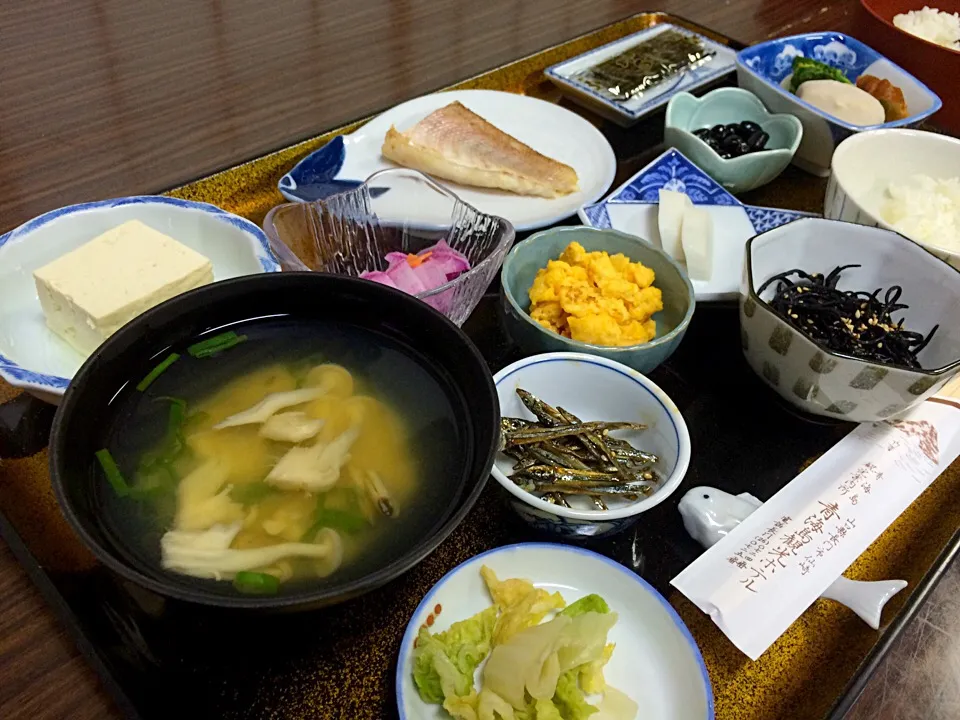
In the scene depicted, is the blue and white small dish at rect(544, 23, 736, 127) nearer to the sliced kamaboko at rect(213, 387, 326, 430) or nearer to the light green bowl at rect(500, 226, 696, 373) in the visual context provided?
the light green bowl at rect(500, 226, 696, 373)

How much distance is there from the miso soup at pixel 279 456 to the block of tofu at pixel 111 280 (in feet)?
0.97

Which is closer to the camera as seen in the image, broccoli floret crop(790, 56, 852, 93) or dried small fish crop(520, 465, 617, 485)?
dried small fish crop(520, 465, 617, 485)

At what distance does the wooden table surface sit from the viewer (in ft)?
6.27

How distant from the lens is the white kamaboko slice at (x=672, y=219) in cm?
177

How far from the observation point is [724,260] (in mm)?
1803

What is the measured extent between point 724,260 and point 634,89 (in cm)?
79

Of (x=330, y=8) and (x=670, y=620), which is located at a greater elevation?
(x=330, y=8)

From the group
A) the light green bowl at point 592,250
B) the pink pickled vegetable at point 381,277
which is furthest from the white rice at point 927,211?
the pink pickled vegetable at point 381,277

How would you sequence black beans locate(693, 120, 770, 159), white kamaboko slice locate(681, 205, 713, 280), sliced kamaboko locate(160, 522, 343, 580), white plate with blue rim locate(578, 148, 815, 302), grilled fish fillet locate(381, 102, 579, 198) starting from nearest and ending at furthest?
sliced kamaboko locate(160, 522, 343, 580) < white kamaboko slice locate(681, 205, 713, 280) < white plate with blue rim locate(578, 148, 815, 302) < grilled fish fillet locate(381, 102, 579, 198) < black beans locate(693, 120, 770, 159)

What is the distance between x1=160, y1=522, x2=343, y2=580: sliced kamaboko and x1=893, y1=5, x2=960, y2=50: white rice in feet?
9.17

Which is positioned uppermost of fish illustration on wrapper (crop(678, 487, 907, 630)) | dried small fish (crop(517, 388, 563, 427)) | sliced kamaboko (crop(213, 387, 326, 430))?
sliced kamaboko (crop(213, 387, 326, 430))

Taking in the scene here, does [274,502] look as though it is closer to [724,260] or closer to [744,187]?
[724,260]

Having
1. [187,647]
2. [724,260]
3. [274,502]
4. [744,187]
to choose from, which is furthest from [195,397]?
[744,187]

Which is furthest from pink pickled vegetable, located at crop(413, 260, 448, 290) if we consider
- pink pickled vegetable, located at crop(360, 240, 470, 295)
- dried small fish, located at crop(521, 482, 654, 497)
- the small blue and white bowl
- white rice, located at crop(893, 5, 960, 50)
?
white rice, located at crop(893, 5, 960, 50)
